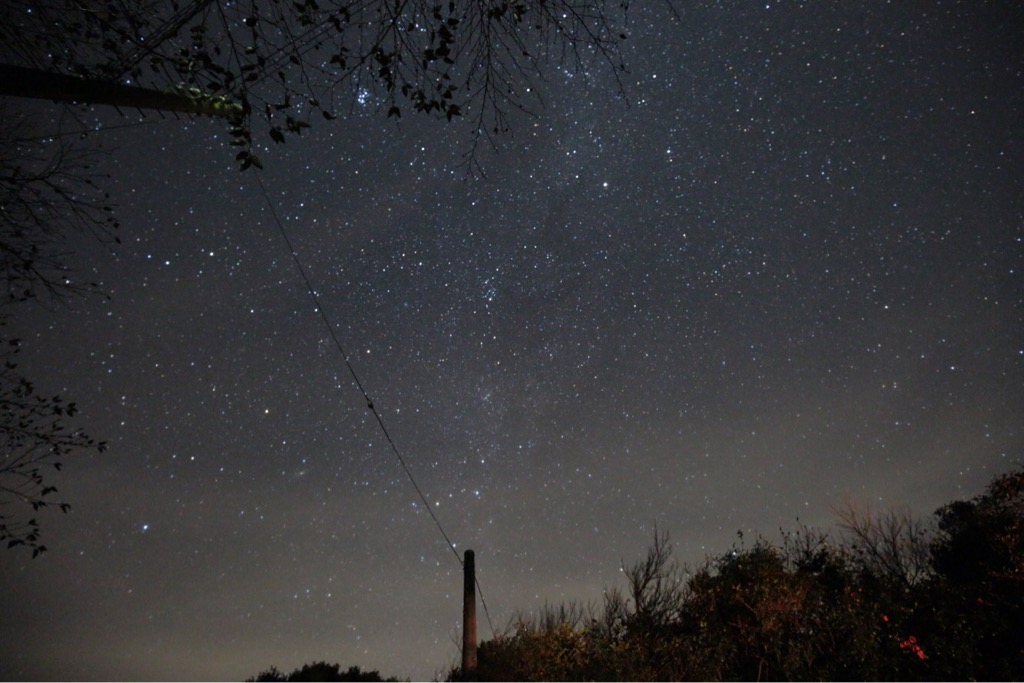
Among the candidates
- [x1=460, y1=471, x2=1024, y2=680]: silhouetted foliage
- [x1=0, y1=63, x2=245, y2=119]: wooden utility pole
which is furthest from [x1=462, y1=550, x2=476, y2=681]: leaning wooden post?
[x1=0, y1=63, x2=245, y2=119]: wooden utility pole

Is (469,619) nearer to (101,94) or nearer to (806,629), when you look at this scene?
(806,629)

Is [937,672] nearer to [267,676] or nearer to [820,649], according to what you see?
[820,649]

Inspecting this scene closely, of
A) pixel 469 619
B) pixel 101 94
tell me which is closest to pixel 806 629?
pixel 469 619

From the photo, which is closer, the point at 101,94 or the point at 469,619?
the point at 101,94

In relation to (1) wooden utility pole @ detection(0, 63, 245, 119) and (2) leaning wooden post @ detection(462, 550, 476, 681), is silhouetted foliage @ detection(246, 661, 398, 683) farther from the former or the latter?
(1) wooden utility pole @ detection(0, 63, 245, 119)

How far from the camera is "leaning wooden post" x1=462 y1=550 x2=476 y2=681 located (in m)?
13.1

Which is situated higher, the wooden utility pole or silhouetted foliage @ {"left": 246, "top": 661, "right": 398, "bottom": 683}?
the wooden utility pole

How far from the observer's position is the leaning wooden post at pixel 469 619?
13062 mm

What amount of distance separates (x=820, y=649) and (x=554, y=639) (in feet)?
20.1

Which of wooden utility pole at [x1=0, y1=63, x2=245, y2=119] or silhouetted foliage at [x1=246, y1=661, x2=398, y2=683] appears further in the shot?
silhouetted foliage at [x1=246, y1=661, x2=398, y2=683]

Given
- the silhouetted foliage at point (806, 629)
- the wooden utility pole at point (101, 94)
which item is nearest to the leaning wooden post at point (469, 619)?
the silhouetted foliage at point (806, 629)

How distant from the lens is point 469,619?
43.9ft

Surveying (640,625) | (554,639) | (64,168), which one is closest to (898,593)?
(640,625)

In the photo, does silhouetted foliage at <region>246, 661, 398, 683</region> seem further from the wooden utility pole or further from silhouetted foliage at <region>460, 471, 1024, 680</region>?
the wooden utility pole
